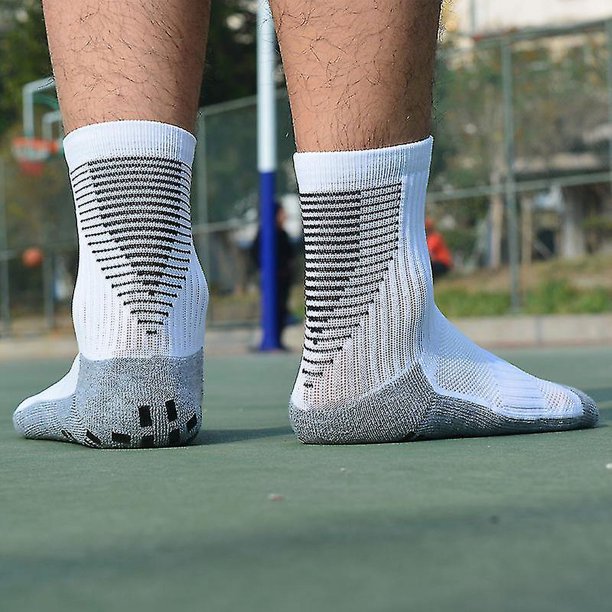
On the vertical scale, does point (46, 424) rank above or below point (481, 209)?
below

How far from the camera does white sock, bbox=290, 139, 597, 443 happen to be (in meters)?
1.81

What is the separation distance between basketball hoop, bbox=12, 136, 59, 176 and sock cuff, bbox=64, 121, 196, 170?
13.0 meters

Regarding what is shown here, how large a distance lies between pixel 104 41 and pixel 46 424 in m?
0.57

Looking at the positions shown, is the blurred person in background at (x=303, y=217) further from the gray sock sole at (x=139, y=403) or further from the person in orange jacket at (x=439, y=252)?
the person in orange jacket at (x=439, y=252)

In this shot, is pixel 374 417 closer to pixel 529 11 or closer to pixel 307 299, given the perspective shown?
pixel 307 299

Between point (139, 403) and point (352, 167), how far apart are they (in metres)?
0.43

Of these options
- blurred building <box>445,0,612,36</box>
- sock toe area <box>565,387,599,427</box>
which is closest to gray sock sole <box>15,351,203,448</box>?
sock toe area <box>565,387,599,427</box>

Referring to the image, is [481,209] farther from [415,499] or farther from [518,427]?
[415,499]

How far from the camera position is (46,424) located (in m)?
2.02

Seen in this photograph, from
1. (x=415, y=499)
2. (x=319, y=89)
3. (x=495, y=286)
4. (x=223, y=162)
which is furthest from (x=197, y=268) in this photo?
(x=223, y=162)

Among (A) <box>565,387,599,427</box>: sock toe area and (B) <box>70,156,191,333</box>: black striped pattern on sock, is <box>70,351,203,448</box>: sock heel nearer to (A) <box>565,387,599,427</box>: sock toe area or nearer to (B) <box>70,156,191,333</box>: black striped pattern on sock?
(B) <box>70,156,191,333</box>: black striped pattern on sock

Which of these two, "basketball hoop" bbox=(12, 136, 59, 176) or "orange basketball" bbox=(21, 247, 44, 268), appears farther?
"basketball hoop" bbox=(12, 136, 59, 176)

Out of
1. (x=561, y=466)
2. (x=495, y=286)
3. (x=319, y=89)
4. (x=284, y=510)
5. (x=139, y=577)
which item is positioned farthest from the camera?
(x=495, y=286)

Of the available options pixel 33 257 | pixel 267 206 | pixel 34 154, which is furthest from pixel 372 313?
pixel 34 154
